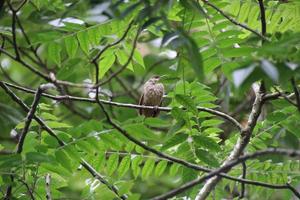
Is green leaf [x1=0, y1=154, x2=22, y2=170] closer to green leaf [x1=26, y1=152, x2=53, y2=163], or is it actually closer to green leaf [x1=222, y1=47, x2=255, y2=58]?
green leaf [x1=26, y1=152, x2=53, y2=163]

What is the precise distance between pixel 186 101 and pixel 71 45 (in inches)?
32.2

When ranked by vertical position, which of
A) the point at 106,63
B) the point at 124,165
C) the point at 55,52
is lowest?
the point at 124,165

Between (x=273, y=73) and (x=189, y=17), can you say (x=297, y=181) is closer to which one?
(x=189, y=17)

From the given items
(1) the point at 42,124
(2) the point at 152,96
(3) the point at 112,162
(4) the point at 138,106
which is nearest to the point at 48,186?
(1) the point at 42,124

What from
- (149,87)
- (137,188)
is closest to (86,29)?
(149,87)

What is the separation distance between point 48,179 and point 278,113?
5.01ft

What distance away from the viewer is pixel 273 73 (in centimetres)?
259

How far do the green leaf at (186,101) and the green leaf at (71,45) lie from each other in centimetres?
73

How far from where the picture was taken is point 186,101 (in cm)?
392

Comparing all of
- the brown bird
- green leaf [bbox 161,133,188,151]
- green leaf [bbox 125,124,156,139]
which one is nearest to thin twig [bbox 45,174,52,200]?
green leaf [bbox 125,124,156,139]

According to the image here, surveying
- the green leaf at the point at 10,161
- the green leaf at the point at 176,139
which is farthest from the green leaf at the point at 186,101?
the green leaf at the point at 10,161

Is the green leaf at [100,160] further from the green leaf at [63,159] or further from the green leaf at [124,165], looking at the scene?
the green leaf at [63,159]

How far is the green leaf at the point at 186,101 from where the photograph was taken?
388 centimetres

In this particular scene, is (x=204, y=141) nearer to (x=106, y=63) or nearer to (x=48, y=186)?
(x=106, y=63)
